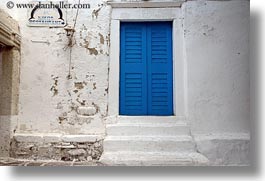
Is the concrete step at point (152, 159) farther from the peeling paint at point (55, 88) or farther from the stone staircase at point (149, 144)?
the peeling paint at point (55, 88)

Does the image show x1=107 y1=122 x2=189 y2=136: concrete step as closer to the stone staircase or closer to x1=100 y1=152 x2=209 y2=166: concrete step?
the stone staircase

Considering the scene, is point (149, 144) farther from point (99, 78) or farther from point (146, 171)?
point (99, 78)

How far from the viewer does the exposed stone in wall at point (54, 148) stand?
1707 millimetres

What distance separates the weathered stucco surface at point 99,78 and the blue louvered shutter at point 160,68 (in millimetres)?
112

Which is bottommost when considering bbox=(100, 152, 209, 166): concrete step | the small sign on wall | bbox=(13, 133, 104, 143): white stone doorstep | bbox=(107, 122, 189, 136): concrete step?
bbox=(100, 152, 209, 166): concrete step

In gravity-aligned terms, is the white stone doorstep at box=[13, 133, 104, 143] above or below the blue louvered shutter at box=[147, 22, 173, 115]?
below

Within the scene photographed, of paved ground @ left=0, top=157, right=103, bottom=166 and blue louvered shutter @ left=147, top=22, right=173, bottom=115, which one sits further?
blue louvered shutter @ left=147, top=22, right=173, bottom=115

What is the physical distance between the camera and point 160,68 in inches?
71.7

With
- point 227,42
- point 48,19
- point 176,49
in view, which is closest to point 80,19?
point 48,19

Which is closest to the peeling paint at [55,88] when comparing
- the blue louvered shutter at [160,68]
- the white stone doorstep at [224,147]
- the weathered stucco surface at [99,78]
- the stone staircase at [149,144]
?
the weathered stucco surface at [99,78]

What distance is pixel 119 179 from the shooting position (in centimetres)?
167

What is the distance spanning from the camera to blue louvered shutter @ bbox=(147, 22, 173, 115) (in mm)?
1786

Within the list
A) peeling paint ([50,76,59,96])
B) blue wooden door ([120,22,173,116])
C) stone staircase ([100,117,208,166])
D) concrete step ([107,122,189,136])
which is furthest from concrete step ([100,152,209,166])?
peeling paint ([50,76,59,96])

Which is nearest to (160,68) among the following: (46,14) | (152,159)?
(152,159)
